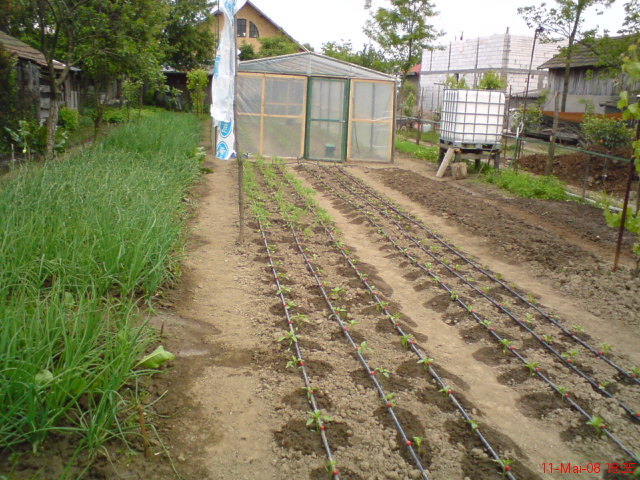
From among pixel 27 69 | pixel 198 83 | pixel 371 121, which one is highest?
pixel 198 83

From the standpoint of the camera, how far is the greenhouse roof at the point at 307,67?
1583 cm

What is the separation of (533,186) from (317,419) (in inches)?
378

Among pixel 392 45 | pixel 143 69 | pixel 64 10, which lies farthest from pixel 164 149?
pixel 392 45

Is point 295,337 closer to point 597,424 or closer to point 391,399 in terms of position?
point 391,399

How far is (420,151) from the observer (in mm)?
18672

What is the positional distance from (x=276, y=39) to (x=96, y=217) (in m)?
36.2

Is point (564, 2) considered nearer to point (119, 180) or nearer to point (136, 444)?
point (119, 180)

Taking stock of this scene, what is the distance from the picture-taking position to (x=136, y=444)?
321 centimetres

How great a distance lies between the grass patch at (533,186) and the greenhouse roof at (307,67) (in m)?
4.93

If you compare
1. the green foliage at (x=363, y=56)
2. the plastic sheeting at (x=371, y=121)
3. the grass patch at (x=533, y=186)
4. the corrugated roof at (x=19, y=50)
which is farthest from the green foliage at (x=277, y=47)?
the grass patch at (x=533, y=186)

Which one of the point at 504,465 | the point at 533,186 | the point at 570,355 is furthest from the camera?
the point at 533,186

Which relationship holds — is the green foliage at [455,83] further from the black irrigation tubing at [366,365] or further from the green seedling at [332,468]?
the green seedling at [332,468]

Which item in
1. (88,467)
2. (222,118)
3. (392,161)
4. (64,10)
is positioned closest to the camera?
(88,467)

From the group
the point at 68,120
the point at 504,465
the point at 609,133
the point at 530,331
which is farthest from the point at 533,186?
the point at 68,120
